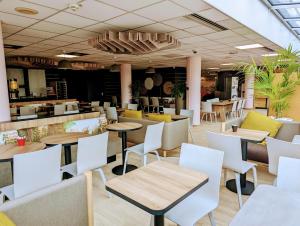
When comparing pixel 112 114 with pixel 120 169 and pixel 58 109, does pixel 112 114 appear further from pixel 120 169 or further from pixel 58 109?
pixel 120 169

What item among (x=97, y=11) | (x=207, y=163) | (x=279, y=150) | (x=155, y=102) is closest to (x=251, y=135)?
(x=279, y=150)

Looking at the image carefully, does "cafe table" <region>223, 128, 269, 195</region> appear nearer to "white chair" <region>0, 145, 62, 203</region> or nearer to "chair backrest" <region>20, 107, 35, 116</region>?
"white chair" <region>0, 145, 62, 203</region>

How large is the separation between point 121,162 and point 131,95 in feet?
20.1

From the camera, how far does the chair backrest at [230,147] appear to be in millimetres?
2309

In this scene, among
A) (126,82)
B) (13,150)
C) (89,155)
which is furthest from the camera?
(126,82)

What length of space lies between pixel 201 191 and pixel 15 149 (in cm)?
207

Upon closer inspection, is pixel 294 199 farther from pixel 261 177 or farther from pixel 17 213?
pixel 261 177

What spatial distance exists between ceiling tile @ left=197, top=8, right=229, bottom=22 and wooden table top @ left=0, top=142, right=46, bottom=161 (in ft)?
9.22

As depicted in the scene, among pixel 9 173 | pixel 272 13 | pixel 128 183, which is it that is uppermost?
pixel 272 13

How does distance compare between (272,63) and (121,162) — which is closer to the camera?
(272,63)

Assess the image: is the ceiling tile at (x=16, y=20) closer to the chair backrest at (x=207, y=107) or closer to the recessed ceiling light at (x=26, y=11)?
the recessed ceiling light at (x=26, y=11)

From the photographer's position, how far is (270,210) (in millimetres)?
1159

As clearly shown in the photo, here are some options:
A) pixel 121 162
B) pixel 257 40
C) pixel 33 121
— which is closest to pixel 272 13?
pixel 257 40

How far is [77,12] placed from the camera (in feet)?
9.65
